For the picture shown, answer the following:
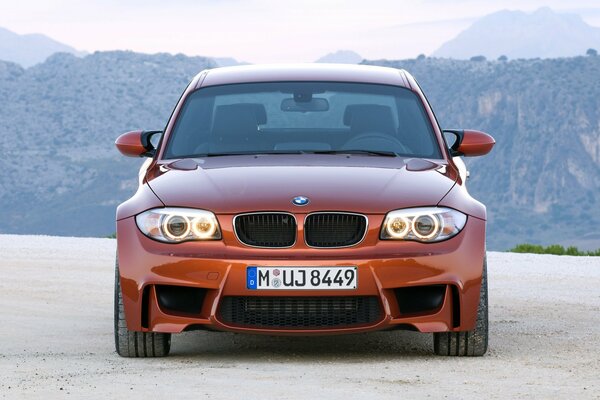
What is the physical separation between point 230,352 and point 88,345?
1.10 m

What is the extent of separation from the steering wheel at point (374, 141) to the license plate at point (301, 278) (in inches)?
56.9

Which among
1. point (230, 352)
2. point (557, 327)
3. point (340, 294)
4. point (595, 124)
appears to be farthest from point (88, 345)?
point (595, 124)

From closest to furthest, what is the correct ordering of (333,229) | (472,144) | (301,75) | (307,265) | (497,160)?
(307,265) < (333,229) < (472,144) < (301,75) < (497,160)

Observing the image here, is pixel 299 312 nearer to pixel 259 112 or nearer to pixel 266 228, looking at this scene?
pixel 266 228

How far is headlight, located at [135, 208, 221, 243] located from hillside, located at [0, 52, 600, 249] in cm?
15226

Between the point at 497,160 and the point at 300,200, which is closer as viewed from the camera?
the point at 300,200

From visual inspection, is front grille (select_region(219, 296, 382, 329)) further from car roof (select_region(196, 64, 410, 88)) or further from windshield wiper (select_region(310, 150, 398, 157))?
car roof (select_region(196, 64, 410, 88))

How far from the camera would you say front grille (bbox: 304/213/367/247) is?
614 cm

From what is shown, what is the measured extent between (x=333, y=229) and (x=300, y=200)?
0.22 metres

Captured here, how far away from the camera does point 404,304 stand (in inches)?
247

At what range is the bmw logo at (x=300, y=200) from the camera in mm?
6164

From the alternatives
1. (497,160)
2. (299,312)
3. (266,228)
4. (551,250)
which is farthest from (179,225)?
(497,160)

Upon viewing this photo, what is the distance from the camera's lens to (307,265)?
6055mm

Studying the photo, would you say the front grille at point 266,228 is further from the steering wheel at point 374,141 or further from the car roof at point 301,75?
the car roof at point 301,75
